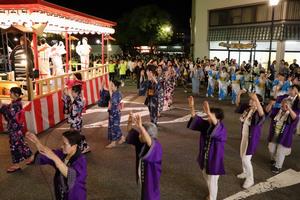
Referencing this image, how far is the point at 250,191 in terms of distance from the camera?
4.90 m

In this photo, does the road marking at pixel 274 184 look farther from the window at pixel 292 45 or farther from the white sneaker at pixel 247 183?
the window at pixel 292 45

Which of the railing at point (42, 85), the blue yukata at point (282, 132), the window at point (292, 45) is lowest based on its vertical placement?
the blue yukata at point (282, 132)

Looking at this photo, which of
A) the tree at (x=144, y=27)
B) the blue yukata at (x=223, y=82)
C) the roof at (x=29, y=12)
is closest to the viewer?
the roof at (x=29, y=12)

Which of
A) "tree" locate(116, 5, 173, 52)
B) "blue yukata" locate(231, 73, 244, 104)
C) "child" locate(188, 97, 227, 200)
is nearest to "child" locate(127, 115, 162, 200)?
"child" locate(188, 97, 227, 200)

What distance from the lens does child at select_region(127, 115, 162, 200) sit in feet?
10.9

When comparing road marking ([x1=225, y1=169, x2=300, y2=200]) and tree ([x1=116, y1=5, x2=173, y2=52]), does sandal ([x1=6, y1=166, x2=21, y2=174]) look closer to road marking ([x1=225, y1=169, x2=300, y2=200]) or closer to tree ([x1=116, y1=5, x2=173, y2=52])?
road marking ([x1=225, y1=169, x2=300, y2=200])

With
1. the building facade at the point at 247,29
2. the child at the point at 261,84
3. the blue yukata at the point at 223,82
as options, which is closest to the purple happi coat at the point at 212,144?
the child at the point at 261,84

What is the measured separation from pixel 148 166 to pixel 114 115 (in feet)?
11.5

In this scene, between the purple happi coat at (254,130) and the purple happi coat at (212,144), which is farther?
the purple happi coat at (254,130)

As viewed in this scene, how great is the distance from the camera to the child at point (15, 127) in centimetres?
535

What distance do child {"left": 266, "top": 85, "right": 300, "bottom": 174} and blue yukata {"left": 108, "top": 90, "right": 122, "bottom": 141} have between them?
326 centimetres

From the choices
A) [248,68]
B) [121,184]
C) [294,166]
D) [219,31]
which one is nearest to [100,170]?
[121,184]

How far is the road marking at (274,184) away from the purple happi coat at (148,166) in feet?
5.65

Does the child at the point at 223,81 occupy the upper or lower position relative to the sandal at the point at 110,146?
upper
